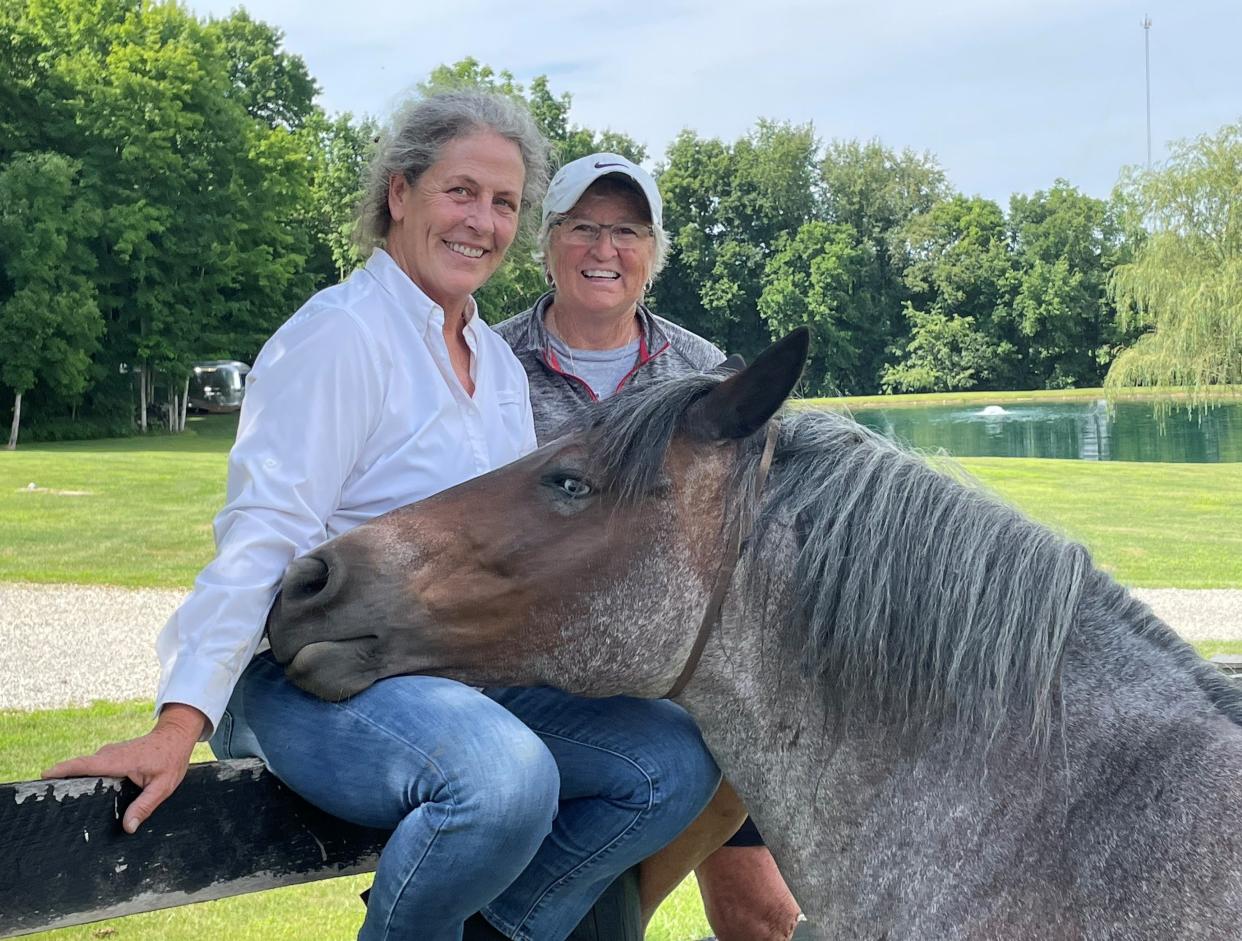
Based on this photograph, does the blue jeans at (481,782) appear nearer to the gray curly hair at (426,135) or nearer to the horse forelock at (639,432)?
the horse forelock at (639,432)

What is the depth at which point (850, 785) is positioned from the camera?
73.3 inches

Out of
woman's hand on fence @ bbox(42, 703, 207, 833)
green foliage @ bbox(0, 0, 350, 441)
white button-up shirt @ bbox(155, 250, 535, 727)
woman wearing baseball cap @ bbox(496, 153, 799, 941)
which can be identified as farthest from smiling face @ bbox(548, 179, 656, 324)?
green foliage @ bbox(0, 0, 350, 441)

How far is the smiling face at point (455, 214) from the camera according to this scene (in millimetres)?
2729

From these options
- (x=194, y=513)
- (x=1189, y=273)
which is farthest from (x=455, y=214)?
(x=1189, y=273)

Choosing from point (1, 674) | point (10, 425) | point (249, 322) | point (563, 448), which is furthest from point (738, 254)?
point (563, 448)

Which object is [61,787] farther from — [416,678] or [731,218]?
[731,218]

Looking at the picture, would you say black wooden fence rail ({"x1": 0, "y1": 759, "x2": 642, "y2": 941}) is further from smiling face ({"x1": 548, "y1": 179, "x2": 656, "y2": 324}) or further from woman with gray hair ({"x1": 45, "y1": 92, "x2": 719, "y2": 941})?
smiling face ({"x1": 548, "y1": 179, "x2": 656, "y2": 324})

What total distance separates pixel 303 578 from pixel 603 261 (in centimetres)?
181

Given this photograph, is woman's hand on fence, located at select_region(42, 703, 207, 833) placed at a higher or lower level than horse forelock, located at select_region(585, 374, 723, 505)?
lower

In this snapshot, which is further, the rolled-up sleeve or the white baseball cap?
the white baseball cap

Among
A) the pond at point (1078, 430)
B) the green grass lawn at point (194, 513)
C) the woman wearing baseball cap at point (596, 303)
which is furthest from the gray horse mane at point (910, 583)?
the pond at point (1078, 430)

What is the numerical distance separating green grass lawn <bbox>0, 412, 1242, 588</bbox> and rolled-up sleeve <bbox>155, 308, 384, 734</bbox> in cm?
591

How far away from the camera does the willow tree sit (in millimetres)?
27109

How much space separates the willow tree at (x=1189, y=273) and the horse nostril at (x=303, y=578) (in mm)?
29284
